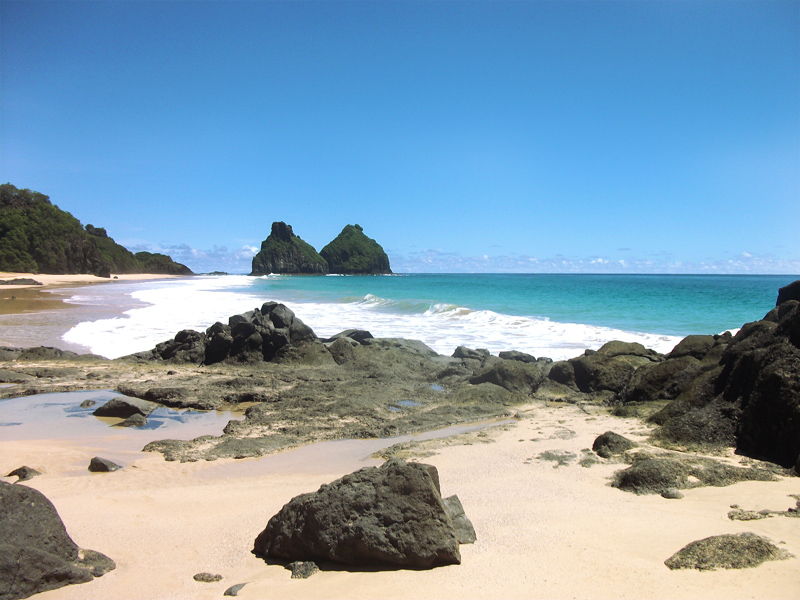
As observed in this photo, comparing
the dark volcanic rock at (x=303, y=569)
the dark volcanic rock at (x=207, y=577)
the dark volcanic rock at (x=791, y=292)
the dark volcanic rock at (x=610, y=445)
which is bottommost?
the dark volcanic rock at (x=207, y=577)

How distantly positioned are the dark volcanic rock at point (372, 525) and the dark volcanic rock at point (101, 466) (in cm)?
277

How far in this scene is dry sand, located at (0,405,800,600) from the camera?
9.54 ft

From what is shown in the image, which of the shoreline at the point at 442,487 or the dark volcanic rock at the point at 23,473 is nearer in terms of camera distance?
the shoreline at the point at 442,487

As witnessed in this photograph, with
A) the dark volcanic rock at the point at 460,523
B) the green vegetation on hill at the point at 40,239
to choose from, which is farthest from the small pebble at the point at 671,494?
the green vegetation on hill at the point at 40,239

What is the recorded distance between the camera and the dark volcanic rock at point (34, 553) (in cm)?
279

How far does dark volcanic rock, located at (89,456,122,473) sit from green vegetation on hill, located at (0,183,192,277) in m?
77.5

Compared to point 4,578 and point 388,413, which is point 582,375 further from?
point 4,578

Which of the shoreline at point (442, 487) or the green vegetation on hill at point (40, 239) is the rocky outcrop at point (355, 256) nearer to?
the green vegetation on hill at point (40, 239)

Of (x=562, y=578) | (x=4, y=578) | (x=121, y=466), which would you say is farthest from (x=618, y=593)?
(x=121, y=466)

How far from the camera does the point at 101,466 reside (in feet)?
17.5

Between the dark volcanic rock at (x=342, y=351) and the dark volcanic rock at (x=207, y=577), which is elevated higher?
the dark volcanic rock at (x=342, y=351)

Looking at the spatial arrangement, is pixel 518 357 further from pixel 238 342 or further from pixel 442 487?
pixel 442 487

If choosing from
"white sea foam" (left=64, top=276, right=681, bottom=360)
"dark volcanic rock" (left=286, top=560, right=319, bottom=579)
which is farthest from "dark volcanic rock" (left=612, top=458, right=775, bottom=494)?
"white sea foam" (left=64, top=276, right=681, bottom=360)

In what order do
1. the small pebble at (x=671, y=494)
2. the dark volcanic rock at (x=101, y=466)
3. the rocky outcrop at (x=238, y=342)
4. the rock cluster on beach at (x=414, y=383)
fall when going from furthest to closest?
the rocky outcrop at (x=238, y=342)
the rock cluster on beach at (x=414, y=383)
the dark volcanic rock at (x=101, y=466)
the small pebble at (x=671, y=494)
